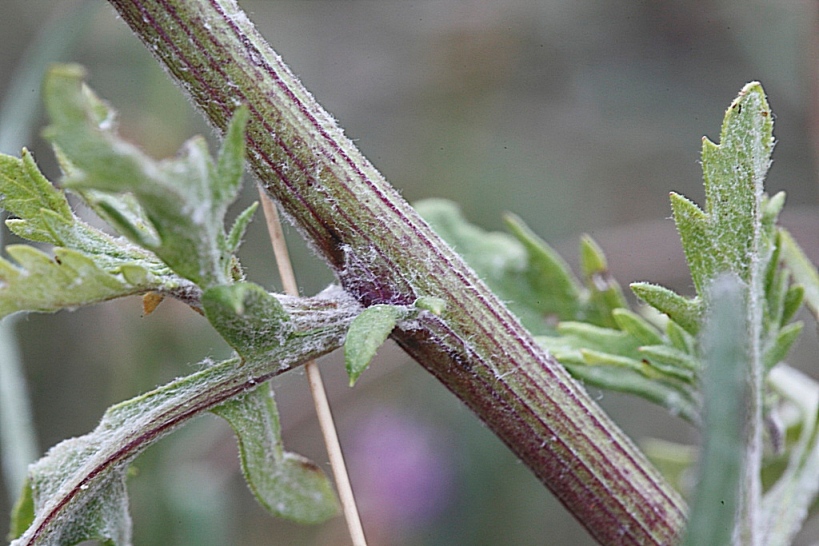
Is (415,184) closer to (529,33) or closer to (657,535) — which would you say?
(529,33)

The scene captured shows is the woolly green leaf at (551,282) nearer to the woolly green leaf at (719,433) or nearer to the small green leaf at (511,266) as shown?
the small green leaf at (511,266)

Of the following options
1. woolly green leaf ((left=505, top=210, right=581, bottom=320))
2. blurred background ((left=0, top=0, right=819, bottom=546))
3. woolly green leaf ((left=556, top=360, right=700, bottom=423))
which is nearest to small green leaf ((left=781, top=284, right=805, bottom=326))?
woolly green leaf ((left=556, top=360, right=700, bottom=423))

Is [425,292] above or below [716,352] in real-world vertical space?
above

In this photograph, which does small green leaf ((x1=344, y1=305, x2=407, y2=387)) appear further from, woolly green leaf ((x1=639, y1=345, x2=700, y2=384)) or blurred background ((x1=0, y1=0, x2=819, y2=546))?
blurred background ((x1=0, y1=0, x2=819, y2=546))

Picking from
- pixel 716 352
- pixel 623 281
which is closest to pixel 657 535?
pixel 716 352

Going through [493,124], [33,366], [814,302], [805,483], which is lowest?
[805,483]

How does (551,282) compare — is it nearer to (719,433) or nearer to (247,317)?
(247,317)
